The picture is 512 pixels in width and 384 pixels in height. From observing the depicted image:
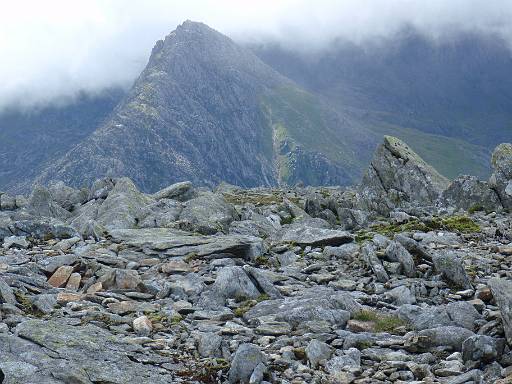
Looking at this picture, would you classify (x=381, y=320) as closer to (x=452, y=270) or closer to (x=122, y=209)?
(x=452, y=270)

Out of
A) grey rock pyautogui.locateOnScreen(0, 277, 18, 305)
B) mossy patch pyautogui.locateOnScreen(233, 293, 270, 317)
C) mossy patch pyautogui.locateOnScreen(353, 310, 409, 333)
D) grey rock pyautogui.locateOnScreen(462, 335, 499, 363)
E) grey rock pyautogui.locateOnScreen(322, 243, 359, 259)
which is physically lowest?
grey rock pyautogui.locateOnScreen(322, 243, 359, 259)

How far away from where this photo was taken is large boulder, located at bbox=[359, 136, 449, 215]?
69.4 meters

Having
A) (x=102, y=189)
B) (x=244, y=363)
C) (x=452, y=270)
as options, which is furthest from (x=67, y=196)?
(x=244, y=363)

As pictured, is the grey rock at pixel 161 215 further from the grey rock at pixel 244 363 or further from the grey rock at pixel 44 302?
the grey rock at pixel 244 363

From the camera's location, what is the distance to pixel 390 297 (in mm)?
20234

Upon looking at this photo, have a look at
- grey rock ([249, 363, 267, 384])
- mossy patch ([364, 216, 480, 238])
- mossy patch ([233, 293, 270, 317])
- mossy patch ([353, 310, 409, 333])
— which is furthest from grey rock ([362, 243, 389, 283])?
grey rock ([249, 363, 267, 384])

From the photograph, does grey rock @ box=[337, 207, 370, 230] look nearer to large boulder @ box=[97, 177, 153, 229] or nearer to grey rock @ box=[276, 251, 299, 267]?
grey rock @ box=[276, 251, 299, 267]

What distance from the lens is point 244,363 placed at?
13516mm

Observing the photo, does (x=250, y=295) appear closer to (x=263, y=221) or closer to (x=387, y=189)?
(x=263, y=221)

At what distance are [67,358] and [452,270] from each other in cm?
1472

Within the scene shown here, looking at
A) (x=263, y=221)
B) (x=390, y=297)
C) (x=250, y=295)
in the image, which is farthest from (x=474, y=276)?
(x=263, y=221)

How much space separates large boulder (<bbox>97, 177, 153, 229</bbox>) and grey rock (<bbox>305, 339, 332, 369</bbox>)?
31.3 metres

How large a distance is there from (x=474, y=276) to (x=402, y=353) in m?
9.40

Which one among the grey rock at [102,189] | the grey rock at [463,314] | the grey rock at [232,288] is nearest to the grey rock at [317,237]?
the grey rock at [232,288]
